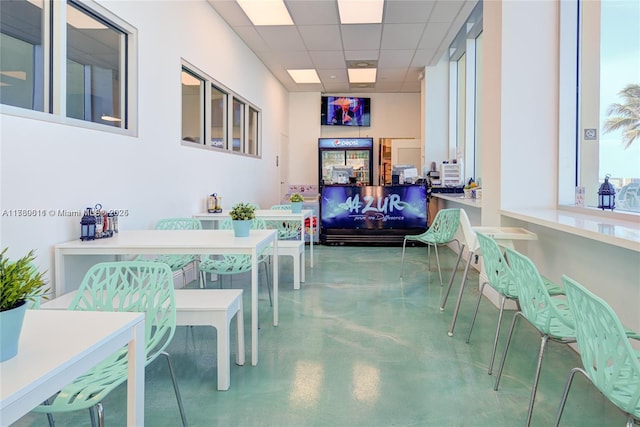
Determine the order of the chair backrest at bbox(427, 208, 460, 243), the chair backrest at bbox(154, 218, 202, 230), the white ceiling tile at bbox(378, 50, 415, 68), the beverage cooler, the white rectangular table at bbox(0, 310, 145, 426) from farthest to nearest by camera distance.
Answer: the beverage cooler
the white ceiling tile at bbox(378, 50, 415, 68)
the chair backrest at bbox(427, 208, 460, 243)
the chair backrest at bbox(154, 218, 202, 230)
the white rectangular table at bbox(0, 310, 145, 426)

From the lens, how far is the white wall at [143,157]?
8.29 feet

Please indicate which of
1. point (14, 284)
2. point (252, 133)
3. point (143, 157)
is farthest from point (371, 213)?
point (14, 284)

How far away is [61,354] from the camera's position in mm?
1006

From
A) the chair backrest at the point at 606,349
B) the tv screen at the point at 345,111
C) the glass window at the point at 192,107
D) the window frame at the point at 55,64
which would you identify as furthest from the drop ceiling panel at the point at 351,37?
the chair backrest at the point at 606,349

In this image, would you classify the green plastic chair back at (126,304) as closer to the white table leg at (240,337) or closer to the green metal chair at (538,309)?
the white table leg at (240,337)

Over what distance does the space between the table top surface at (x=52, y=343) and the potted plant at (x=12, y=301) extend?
36 millimetres

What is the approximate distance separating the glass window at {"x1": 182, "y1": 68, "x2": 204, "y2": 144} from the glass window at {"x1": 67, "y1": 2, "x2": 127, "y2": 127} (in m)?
1.18

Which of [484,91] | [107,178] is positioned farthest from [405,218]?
[107,178]

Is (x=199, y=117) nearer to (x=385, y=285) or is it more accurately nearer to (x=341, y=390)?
(x=385, y=285)

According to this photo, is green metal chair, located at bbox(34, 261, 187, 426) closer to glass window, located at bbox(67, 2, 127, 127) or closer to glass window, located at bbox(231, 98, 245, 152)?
glass window, located at bbox(67, 2, 127, 127)

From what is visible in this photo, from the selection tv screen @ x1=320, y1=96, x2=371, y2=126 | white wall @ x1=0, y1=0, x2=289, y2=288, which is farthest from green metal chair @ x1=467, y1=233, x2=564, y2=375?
tv screen @ x1=320, y1=96, x2=371, y2=126

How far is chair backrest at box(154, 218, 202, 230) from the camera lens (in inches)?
152

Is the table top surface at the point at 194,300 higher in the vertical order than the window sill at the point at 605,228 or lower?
lower

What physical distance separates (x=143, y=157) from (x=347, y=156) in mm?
6856
